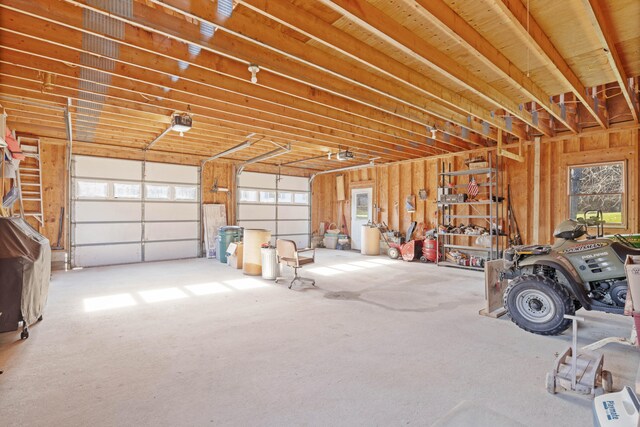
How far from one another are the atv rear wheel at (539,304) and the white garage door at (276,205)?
8.53 m

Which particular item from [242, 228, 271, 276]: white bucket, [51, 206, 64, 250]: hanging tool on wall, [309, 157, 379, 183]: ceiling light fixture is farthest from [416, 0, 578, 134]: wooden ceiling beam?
[51, 206, 64, 250]: hanging tool on wall

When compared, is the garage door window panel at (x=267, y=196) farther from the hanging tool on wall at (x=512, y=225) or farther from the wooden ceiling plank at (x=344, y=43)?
the wooden ceiling plank at (x=344, y=43)

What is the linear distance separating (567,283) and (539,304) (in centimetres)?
39

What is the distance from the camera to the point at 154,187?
29.9 feet

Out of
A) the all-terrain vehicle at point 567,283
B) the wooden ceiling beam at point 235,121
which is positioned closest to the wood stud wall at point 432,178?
the wooden ceiling beam at point 235,121

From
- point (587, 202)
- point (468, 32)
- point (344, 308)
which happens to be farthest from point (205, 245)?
point (587, 202)

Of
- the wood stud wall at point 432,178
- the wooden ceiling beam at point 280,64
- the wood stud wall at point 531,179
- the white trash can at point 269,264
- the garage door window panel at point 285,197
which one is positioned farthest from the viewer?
the garage door window panel at point 285,197

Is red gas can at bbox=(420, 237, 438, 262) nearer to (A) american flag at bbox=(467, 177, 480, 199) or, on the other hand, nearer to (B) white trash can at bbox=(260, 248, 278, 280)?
(A) american flag at bbox=(467, 177, 480, 199)

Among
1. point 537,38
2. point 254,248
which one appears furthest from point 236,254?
point 537,38

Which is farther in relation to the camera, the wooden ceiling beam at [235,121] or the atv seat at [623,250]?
the wooden ceiling beam at [235,121]

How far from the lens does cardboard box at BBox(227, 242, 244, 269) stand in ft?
25.3

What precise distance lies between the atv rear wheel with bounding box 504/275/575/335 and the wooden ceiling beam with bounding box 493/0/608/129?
7.79 ft

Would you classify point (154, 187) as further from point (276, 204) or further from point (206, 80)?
point (206, 80)

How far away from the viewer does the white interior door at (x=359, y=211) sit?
37.3ft
